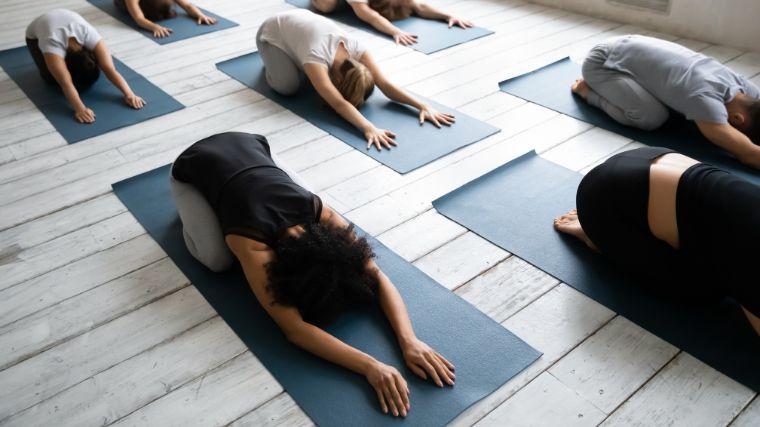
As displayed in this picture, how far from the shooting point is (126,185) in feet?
8.82

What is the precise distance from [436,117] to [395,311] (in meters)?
1.48

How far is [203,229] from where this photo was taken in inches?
81.6

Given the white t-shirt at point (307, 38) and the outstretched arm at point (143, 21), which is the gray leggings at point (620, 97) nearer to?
the white t-shirt at point (307, 38)

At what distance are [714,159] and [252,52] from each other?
111 inches

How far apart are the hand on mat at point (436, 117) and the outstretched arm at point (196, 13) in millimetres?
2287

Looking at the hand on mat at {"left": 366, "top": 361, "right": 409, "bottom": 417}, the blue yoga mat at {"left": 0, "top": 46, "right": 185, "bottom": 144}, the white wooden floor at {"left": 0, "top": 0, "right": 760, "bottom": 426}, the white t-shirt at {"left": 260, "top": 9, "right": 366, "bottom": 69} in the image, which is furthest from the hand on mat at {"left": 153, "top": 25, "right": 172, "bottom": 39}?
the hand on mat at {"left": 366, "top": 361, "right": 409, "bottom": 417}

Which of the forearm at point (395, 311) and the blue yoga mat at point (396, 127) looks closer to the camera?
the forearm at point (395, 311)

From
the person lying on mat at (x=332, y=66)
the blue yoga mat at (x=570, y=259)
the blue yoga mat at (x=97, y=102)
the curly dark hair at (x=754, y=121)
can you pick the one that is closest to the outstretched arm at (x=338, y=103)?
the person lying on mat at (x=332, y=66)

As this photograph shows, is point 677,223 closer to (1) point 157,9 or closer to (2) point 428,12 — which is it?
(2) point 428,12

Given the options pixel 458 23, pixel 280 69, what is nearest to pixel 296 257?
pixel 280 69

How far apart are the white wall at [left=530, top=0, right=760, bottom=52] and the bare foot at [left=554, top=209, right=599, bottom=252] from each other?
2.28 m

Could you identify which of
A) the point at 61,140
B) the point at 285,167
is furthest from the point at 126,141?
the point at 285,167

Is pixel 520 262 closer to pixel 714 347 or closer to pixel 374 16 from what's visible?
pixel 714 347

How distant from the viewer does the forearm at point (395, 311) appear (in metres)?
1.78
